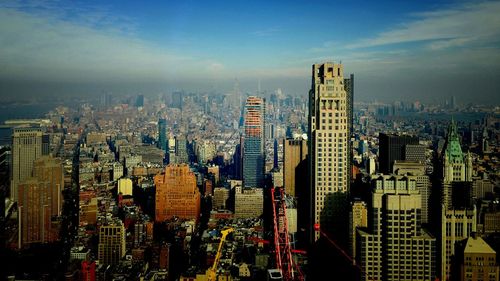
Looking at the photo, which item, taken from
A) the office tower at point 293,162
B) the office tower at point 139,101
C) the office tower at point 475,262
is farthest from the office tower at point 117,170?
the office tower at point 475,262

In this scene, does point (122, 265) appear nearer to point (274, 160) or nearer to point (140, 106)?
point (140, 106)

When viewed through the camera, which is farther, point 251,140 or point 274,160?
point 251,140

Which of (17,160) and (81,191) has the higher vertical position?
(17,160)

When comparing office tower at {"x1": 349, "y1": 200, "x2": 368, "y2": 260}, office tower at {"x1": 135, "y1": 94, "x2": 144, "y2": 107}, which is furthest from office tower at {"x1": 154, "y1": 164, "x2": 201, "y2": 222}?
office tower at {"x1": 349, "y1": 200, "x2": 368, "y2": 260}

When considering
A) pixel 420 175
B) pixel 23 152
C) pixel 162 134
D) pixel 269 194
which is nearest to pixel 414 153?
pixel 420 175

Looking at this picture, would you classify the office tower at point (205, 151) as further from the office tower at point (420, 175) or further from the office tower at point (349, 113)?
the office tower at point (420, 175)

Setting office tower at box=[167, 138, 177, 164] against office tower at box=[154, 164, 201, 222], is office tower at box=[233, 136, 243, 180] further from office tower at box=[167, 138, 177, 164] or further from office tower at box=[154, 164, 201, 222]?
office tower at box=[167, 138, 177, 164]

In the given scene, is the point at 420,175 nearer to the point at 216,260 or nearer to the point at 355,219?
the point at 355,219

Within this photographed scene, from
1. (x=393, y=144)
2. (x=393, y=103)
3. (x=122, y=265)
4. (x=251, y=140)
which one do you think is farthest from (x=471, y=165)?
(x=251, y=140)
